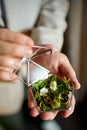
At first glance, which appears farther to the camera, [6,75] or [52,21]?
[52,21]

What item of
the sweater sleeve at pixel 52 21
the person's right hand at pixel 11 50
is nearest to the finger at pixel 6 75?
the person's right hand at pixel 11 50

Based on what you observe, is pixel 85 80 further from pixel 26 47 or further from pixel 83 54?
pixel 26 47

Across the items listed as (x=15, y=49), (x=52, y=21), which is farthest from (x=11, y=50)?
(x=52, y=21)

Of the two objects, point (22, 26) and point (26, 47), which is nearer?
point (26, 47)

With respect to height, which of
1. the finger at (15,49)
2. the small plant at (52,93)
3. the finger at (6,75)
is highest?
the finger at (15,49)

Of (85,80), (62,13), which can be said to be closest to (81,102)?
(85,80)

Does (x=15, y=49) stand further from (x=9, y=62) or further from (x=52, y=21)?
(x=52, y=21)

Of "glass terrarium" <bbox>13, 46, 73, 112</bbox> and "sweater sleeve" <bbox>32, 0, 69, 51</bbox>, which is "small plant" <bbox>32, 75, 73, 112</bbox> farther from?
"sweater sleeve" <bbox>32, 0, 69, 51</bbox>

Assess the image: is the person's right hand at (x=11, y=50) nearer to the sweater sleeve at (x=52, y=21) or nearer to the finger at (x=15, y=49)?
the finger at (x=15, y=49)
